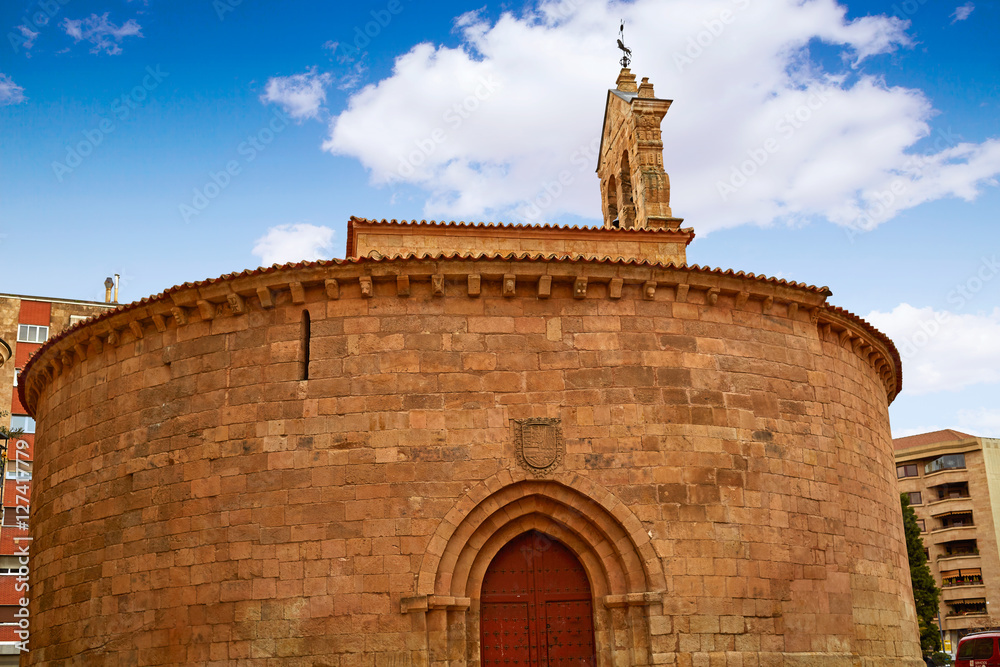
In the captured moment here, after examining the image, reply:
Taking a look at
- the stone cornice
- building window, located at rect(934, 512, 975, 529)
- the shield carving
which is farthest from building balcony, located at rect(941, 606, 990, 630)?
the shield carving

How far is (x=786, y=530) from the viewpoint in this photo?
37.6 ft

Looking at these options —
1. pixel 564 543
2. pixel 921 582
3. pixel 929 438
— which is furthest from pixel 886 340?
pixel 929 438

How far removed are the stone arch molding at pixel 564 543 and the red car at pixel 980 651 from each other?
960cm

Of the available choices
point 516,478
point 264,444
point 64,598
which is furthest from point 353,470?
point 64,598

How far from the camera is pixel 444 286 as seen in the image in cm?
1153

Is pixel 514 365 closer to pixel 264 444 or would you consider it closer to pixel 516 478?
pixel 516 478

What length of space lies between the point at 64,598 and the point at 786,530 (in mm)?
9568

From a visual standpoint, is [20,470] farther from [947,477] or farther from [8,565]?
[947,477]

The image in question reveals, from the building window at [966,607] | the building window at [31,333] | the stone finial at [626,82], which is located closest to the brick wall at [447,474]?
the stone finial at [626,82]

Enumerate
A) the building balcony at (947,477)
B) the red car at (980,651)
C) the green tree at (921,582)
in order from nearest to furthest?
the red car at (980,651) → the green tree at (921,582) → the building balcony at (947,477)

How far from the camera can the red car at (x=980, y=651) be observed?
16641 millimetres

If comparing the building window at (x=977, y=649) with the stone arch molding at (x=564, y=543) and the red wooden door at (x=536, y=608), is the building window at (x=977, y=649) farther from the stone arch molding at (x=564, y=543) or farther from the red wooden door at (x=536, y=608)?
the red wooden door at (x=536, y=608)

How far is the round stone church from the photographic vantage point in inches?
419

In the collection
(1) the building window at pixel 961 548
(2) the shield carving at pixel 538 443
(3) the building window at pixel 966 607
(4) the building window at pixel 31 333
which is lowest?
(3) the building window at pixel 966 607
